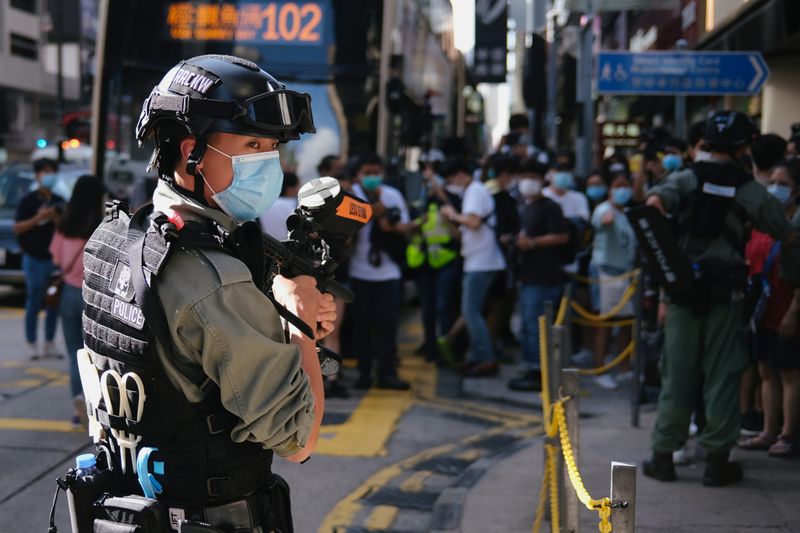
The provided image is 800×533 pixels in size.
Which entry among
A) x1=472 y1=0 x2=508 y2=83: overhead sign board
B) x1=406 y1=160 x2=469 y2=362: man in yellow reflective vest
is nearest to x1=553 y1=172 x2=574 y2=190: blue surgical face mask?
x1=406 y1=160 x2=469 y2=362: man in yellow reflective vest

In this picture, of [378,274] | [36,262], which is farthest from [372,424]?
[36,262]

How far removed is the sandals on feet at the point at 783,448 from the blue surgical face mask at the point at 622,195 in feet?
11.6

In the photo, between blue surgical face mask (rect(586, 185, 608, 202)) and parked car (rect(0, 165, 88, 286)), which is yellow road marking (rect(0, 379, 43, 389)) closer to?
parked car (rect(0, 165, 88, 286))

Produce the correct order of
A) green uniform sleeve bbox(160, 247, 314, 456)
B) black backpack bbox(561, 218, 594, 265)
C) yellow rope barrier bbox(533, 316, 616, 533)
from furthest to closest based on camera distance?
black backpack bbox(561, 218, 594, 265), yellow rope barrier bbox(533, 316, 616, 533), green uniform sleeve bbox(160, 247, 314, 456)

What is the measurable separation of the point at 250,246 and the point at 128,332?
352 millimetres

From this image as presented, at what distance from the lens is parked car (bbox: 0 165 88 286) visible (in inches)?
543

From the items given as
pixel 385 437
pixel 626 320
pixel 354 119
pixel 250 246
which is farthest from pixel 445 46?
pixel 250 246

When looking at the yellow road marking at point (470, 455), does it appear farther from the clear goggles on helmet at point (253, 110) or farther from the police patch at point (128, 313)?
the police patch at point (128, 313)

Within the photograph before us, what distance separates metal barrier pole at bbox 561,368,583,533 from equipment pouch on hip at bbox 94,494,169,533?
2147mm

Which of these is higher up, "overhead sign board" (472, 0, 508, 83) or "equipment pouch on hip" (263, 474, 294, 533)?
"overhead sign board" (472, 0, 508, 83)

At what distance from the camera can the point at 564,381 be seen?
4.52 metres

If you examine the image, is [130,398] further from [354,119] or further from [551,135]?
[551,135]

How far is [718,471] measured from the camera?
20.0 ft

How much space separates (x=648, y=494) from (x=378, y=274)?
3848 mm
